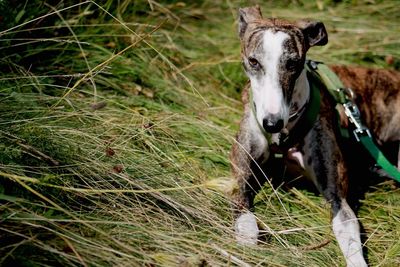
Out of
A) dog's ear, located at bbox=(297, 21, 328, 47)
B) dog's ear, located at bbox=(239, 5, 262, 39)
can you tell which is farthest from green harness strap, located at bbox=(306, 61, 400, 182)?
dog's ear, located at bbox=(239, 5, 262, 39)

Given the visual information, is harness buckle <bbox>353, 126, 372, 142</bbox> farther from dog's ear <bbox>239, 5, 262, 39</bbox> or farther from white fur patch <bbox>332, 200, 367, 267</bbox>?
dog's ear <bbox>239, 5, 262, 39</bbox>

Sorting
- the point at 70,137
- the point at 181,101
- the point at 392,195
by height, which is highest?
the point at 70,137

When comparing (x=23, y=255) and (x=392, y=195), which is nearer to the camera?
(x=23, y=255)

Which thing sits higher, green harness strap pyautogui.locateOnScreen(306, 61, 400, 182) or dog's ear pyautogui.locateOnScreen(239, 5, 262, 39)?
dog's ear pyautogui.locateOnScreen(239, 5, 262, 39)

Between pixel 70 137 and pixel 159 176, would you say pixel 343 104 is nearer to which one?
pixel 159 176

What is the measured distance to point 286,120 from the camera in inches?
109

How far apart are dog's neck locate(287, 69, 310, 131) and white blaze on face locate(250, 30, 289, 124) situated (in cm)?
27

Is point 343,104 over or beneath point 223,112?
over

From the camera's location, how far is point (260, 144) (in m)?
3.27

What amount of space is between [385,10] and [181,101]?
7.89ft

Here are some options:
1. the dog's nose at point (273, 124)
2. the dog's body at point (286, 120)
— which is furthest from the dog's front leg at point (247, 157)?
the dog's nose at point (273, 124)

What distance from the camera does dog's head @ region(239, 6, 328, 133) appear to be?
2746mm

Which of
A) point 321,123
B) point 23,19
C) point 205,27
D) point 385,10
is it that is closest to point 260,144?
point 321,123

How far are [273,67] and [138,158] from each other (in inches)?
29.9
